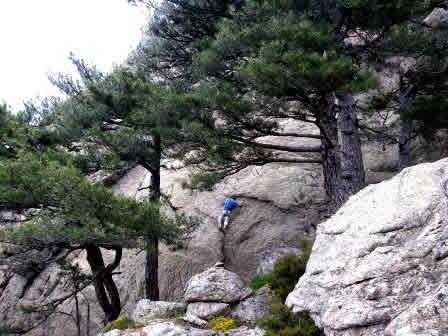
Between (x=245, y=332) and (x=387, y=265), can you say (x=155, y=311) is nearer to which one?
(x=245, y=332)

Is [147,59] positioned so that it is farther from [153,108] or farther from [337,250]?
[337,250]

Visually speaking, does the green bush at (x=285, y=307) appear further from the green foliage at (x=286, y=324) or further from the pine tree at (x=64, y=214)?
the pine tree at (x=64, y=214)

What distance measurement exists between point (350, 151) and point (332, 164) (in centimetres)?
47

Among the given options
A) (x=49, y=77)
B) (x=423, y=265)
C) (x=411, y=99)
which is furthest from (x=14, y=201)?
(x=411, y=99)

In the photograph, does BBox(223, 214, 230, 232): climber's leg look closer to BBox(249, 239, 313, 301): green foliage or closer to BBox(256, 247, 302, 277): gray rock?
BBox(256, 247, 302, 277): gray rock

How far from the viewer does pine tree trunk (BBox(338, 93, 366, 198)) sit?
8.08m

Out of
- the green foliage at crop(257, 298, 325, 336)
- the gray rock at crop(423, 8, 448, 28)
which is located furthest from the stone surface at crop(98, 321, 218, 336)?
the gray rock at crop(423, 8, 448, 28)

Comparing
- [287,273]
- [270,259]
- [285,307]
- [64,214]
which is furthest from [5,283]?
[285,307]

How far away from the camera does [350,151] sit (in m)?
8.25

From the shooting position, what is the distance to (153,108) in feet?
27.2

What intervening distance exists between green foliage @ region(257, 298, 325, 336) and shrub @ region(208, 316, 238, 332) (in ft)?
1.36

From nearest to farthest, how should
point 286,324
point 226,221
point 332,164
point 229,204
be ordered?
point 286,324 → point 332,164 → point 229,204 → point 226,221

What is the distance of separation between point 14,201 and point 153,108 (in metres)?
3.00

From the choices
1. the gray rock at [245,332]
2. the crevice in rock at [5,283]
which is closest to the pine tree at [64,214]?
→ the gray rock at [245,332]
